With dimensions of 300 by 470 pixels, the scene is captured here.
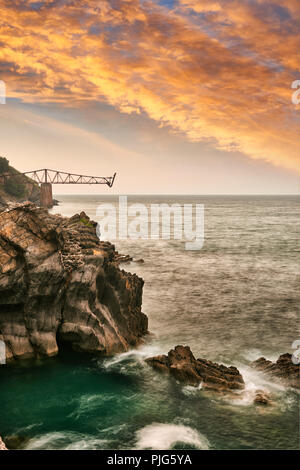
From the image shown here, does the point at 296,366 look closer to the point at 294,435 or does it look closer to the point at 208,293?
the point at 294,435

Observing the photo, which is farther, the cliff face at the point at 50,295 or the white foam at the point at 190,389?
the cliff face at the point at 50,295

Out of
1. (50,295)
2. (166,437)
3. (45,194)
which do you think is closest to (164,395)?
(166,437)

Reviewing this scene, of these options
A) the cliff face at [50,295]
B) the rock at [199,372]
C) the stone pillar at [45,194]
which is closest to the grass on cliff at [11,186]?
the stone pillar at [45,194]

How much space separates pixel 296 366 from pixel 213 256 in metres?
46.8

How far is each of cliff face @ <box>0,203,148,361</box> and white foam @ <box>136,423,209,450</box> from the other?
8.47m

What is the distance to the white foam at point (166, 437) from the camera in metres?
17.2

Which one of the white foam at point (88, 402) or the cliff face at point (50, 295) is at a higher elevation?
the cliff face at point (50, 295)

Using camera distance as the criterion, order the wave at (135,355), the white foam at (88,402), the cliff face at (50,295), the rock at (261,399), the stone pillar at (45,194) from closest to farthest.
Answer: the white foam at (88,402) < the rock at (261,399) < the cliff face at (50,295) < the wave at (135,355) < the stone pillar at (45,194)

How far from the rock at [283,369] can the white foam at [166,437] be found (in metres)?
8.33

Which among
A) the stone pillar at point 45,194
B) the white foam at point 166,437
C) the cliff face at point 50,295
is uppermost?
the stone pillar at point 45,194

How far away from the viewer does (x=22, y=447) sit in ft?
55.2

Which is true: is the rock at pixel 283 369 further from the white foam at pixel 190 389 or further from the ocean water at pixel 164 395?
the white foam at pixel 190 389

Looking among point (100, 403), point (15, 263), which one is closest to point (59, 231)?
point (15, 263)

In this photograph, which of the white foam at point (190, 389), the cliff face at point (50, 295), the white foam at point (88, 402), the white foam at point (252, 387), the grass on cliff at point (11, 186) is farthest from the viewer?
the grass on cliff at point (11, 186)
